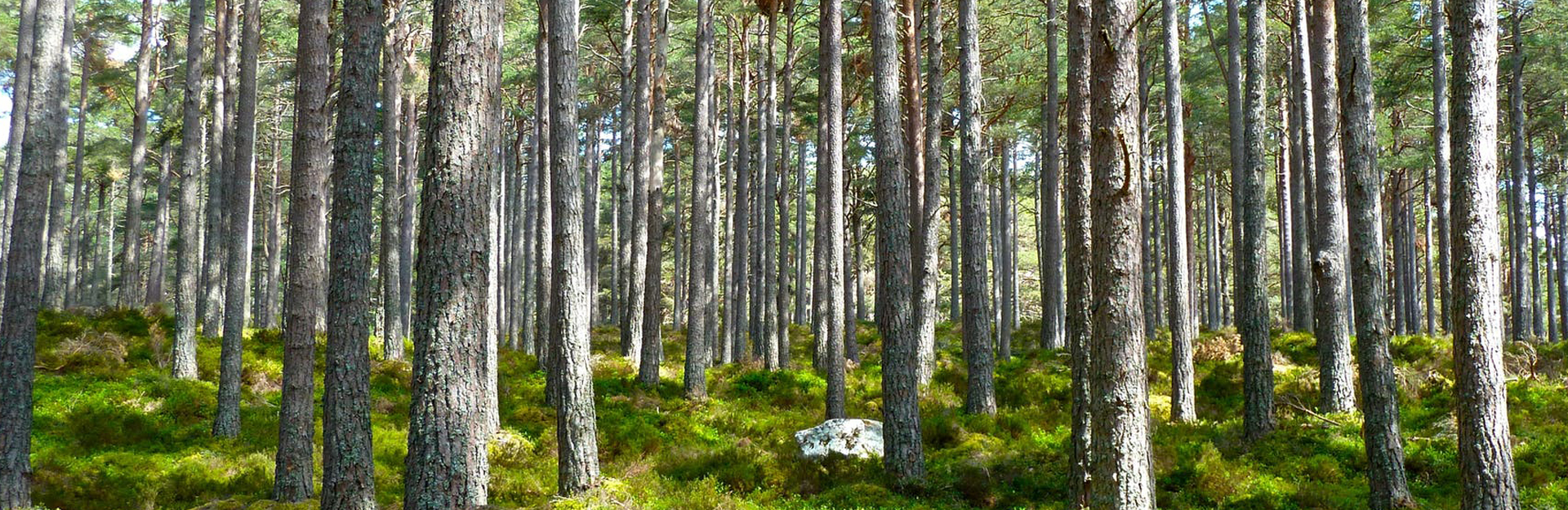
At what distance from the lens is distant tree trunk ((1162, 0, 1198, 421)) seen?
11.9 meters

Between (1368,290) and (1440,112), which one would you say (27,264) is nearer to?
(1368,290)

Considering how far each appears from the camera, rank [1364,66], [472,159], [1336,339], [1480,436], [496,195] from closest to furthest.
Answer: [472,159], [1480,436], [1364,66], [1336,339], [496,195]

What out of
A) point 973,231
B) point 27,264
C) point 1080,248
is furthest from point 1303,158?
point 27,264

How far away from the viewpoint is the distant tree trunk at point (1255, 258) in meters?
10.7

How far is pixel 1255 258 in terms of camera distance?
11.2m

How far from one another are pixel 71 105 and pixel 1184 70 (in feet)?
→ 126

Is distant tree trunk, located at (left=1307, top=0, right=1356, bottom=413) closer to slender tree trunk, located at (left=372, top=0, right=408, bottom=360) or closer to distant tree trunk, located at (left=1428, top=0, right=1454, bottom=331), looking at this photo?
distant tree trunk, located at (left=1428, top=0, right=1454, bottom=331)

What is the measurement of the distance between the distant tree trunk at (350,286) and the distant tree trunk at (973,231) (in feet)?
26.8

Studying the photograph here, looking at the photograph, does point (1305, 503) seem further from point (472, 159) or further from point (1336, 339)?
point (472, 159)

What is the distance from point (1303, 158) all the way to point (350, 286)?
16.5 metres

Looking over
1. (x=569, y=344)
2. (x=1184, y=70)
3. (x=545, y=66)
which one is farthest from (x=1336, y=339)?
(x=1184, y=70)

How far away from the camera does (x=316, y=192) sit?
27.9 ft

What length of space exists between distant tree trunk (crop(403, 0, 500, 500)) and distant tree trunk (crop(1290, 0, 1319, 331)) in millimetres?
9214

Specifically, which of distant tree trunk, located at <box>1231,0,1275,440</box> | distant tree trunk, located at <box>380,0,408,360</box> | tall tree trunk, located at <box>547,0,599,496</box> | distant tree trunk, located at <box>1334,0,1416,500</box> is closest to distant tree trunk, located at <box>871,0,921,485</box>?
tall tree trunk, located at <box>547,0,599,496</box>
